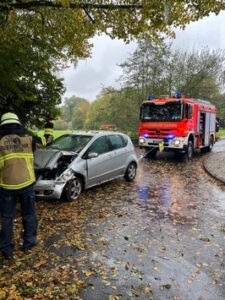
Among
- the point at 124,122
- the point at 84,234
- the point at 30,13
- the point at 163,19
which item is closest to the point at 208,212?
the point at 84,234

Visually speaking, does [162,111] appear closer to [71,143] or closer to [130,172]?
[130,172]

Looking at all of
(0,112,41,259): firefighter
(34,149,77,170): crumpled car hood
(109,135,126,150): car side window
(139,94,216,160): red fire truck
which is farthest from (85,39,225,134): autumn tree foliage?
(0,112,41,259): firefighter

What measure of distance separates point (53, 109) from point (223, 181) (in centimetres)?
820

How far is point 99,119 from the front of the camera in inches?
1134

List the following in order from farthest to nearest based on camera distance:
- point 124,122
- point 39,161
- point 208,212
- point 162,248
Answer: point 124,122 → point 39,161 → point 208,212 → point 162,248

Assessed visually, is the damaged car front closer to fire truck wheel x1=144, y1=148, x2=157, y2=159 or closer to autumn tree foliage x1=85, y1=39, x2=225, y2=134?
fire truck wheel x1=144, y1=148, x2=157, y2=159

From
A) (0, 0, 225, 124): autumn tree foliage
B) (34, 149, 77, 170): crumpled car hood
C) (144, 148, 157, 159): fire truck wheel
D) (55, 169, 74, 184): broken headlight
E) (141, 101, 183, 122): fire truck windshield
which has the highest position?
(0, 0, 225, 124): autumn tree foliage

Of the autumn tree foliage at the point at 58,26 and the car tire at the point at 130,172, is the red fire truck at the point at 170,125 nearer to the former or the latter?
the autumn tree foliage at the point at 58,26

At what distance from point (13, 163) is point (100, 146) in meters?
4.75

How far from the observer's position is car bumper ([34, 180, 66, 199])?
7.96m

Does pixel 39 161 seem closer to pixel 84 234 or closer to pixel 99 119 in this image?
pixel 84 234

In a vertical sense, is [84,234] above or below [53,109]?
below

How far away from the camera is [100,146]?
9750 mm

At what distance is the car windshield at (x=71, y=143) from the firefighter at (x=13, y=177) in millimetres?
3774
